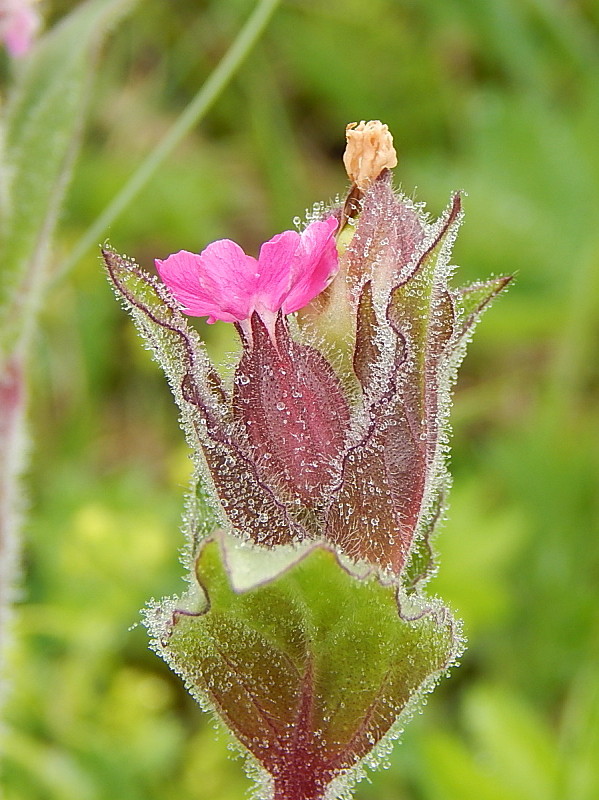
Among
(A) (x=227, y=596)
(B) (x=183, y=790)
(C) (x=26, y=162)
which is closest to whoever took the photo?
(A) (x=227, y=596)

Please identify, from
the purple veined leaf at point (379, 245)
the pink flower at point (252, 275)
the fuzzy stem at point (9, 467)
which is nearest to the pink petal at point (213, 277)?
the pink flower at point (252, 275)

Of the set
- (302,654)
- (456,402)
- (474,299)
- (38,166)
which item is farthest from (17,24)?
(456,402)

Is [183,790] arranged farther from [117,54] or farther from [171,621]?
[117,54]

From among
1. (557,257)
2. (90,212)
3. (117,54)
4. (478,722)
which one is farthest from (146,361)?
(478,722)

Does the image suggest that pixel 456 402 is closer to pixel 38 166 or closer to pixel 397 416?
pixel 38 166

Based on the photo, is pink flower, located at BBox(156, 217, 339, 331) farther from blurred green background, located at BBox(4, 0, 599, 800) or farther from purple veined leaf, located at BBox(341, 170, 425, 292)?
blurred green background, located at BBox(4, 0, 599, 800)

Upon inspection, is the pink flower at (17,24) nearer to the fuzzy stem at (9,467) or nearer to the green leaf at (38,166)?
the green leaf at (38,166)
